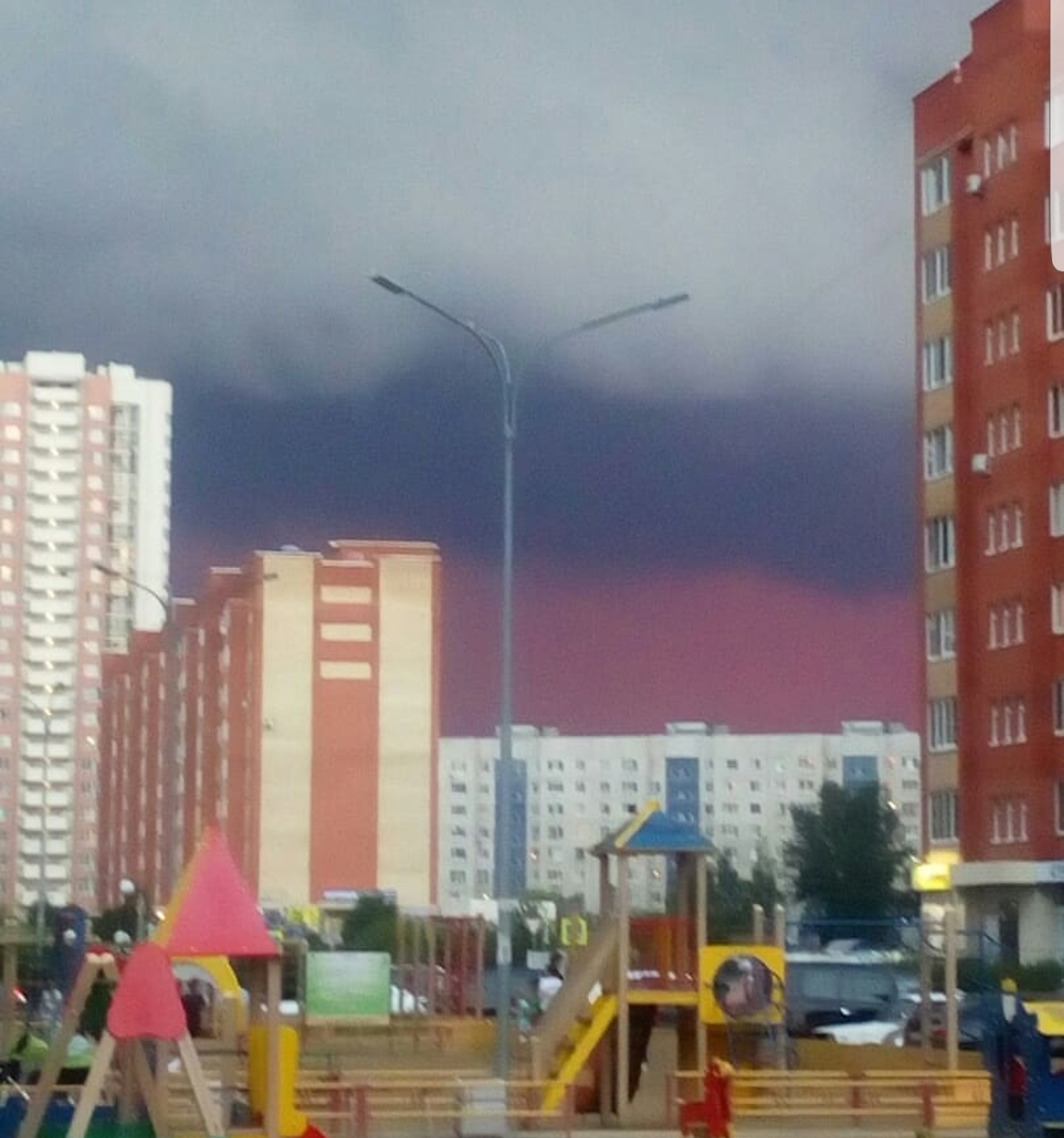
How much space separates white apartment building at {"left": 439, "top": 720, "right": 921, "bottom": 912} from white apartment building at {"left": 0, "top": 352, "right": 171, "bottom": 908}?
73.4 ft

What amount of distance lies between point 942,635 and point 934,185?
11.0m

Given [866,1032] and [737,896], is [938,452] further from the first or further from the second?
[866,1032]

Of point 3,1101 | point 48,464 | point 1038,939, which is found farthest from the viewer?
point 48,464

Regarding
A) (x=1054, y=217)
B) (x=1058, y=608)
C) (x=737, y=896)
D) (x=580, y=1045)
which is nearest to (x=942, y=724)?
(x=1058, y=608)

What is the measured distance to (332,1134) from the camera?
2584 centimetres

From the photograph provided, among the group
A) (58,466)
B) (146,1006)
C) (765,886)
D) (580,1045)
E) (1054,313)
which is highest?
(58,466)

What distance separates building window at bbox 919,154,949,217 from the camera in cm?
5962

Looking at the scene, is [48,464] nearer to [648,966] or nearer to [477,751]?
[477,751]

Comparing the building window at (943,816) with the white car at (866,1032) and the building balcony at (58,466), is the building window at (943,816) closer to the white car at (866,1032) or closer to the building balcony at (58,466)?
the white car at (866,1032)

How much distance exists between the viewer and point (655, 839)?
28.5 metres

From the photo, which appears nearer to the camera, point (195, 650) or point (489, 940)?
point (489, 940)

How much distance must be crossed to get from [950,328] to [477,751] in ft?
328

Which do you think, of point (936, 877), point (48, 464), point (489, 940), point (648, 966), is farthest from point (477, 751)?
point (648, 966)

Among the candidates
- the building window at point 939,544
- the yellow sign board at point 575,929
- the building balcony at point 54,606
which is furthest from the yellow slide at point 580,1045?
the building balcony at point 54,606
